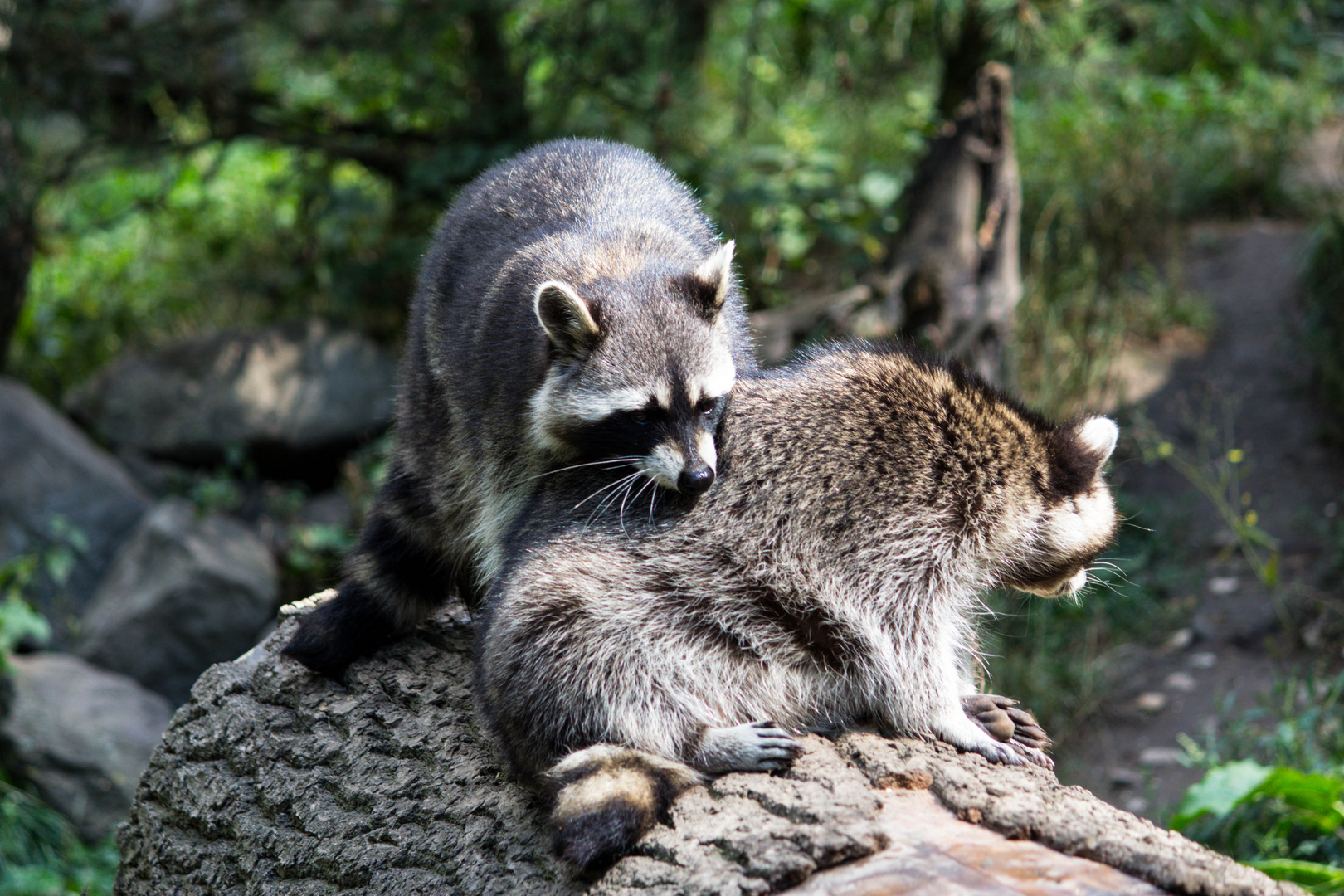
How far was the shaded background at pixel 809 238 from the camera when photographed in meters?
6.71

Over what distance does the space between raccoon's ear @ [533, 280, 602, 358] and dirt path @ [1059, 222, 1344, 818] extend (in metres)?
4.02

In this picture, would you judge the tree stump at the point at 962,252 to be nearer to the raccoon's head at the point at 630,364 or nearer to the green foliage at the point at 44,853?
the raccoon's head at the point at 630,364

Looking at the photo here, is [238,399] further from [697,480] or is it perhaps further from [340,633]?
[697,480]

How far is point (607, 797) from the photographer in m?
2.58

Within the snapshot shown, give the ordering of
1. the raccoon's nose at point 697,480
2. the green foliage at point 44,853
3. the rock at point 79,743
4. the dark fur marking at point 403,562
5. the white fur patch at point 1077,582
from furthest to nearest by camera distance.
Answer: the rock at point 79,743 < the green foliage at point 44,853 < the dark fur marking at point 403,562 < the white fur patch at point 1077,582 < the raccoon's nose at point 697,480

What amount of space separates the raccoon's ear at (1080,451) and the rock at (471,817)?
90cm

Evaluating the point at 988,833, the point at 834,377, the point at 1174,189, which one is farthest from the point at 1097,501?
the point at 1174,189

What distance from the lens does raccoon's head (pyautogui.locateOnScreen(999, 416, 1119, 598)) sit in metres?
3.34

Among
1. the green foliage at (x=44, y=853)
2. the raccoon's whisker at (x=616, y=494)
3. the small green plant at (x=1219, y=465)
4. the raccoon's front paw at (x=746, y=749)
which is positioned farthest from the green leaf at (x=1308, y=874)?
the green foliage at (x=44, y=853)

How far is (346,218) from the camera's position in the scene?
8922mm

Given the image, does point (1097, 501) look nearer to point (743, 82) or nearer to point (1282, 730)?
point (1282, 730)

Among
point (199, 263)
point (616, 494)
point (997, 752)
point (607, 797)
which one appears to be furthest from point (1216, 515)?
point (199, 263)

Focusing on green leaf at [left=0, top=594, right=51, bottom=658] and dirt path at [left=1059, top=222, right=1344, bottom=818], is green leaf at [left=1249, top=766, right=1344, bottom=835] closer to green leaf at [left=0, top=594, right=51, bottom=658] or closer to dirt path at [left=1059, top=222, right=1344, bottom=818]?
dirt path at [left=1059, top=222, right=1344, bottom=818]

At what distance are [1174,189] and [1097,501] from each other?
819 centimetres
